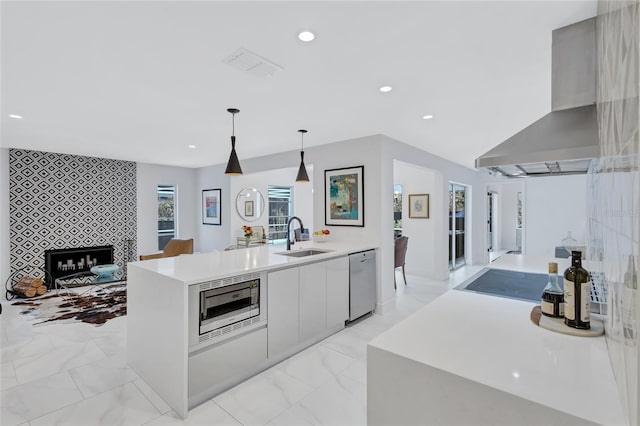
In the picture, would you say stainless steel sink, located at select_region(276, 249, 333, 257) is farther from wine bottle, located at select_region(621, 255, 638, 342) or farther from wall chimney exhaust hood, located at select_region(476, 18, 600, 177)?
wine bottle, located at select_region(621, 255, 638, 342)

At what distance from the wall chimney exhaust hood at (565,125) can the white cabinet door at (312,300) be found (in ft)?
6.19

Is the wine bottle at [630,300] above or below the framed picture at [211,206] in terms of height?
below

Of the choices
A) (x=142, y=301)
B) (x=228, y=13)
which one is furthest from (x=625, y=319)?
(x=142, y=301)

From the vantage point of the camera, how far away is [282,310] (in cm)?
278

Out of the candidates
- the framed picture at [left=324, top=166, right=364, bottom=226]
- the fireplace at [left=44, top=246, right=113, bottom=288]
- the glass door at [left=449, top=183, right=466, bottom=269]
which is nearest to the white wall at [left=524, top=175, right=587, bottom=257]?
the glass door at [left=449, top=183, right=466, bottom=269]

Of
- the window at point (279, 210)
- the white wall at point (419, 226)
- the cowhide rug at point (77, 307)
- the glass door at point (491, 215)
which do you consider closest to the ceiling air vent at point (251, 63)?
the cowhide rug at point (77, 307)

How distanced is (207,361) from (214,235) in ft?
17.1

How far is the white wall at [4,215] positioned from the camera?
4898mm

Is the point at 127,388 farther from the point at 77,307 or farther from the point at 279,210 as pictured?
the point at 279,210

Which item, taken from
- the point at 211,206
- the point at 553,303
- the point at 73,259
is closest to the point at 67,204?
the point at 73,259

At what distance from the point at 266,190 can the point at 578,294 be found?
7.14 metres

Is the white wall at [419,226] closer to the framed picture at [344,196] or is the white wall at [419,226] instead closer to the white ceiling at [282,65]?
the framed picture at [344,196]

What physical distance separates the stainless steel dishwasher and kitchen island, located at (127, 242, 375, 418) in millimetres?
637

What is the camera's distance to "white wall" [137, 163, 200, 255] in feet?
21.5
